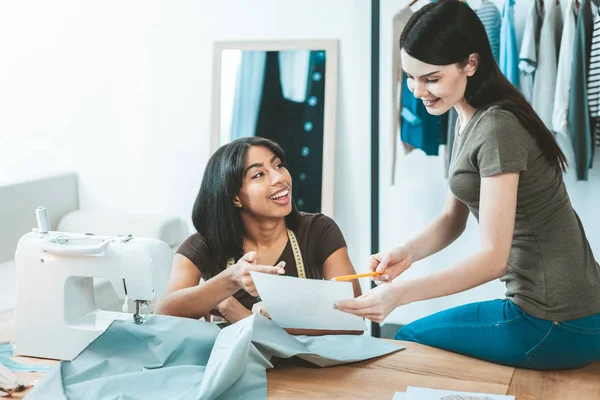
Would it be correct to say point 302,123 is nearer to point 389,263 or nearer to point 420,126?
point 420,126

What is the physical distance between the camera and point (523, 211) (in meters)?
1.68

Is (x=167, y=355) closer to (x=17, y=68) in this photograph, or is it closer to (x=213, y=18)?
(x=213, y=18)

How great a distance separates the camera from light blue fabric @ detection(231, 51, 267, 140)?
3.94 meters

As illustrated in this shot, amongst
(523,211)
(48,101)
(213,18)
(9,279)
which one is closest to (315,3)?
(213,18)

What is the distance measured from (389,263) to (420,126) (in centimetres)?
172

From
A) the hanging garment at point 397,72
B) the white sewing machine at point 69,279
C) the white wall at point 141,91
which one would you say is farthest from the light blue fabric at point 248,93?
the white sewing machine at point 69,279

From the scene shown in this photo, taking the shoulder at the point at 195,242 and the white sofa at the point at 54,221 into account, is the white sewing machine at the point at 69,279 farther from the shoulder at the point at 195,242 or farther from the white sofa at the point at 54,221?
the white sofa at the point at 54,221

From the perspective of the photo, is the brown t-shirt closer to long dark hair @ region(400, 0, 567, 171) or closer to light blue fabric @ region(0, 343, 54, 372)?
light blue fabric @ region(0, 343, 54, 372)

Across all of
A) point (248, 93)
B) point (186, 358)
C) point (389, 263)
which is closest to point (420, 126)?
point (248, 93)

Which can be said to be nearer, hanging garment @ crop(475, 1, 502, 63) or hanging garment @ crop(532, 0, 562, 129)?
hanging garment @ crop(532, 0, 562, 129)

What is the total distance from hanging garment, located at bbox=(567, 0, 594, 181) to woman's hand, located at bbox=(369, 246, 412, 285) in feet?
5.50

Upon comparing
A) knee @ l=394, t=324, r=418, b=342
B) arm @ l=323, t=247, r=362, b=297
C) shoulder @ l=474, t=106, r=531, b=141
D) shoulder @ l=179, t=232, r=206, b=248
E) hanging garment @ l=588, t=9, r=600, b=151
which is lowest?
knee @ l=394, t=324, r=418, b=342

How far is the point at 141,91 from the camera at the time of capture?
420cm

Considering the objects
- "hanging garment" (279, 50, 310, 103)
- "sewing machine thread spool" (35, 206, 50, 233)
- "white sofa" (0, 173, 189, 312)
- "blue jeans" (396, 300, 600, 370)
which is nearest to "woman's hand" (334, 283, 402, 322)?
"blue jeans" (396, 300, 600, 370)
